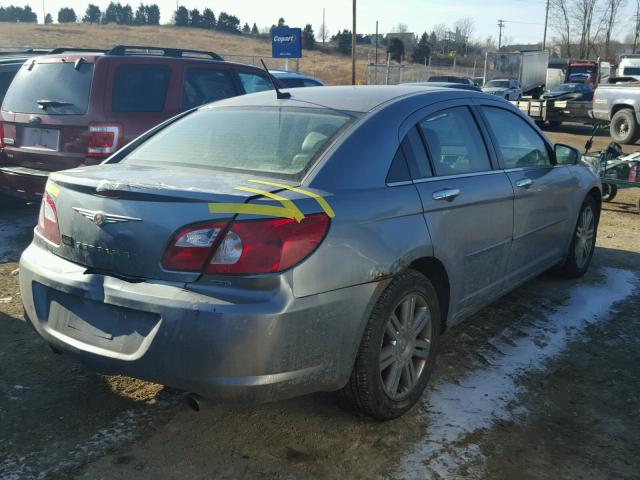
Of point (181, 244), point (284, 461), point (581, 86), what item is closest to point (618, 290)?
point (284, 461)

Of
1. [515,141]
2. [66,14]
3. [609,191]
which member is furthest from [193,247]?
[66,14]

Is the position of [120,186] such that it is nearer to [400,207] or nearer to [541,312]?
[400,207]

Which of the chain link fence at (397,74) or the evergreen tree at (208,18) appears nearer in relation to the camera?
the chain link fence at (397,74)

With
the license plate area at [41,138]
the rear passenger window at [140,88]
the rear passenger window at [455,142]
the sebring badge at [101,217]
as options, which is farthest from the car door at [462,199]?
the license plate area at [41,138]

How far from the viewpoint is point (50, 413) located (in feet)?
10.4

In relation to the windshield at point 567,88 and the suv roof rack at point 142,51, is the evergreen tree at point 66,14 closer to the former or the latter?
the windshield at point 567,88

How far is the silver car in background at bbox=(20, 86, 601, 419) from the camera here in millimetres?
2539

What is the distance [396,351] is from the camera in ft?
10.3

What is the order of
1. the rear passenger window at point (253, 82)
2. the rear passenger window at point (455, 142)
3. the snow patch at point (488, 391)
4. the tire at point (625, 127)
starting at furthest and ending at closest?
the tire at point (625, 127) → the rear passenger window at point (253, 82) → the rear passenger window at point (455, 142) → the snow patch at point (488, 391)

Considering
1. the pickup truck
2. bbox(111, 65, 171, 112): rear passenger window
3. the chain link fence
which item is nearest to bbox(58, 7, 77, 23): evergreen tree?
the chain link fence

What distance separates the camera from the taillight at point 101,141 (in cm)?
598

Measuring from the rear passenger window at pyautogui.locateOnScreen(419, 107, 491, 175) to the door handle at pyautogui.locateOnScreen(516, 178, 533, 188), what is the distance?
304 mm

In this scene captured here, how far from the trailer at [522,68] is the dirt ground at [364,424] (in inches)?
1340

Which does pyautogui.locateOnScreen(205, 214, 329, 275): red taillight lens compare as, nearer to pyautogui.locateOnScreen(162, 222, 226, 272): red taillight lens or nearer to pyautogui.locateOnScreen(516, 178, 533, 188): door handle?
pyautogui.locateOnScreen(162, 222, 226, 272): red taillight lens
